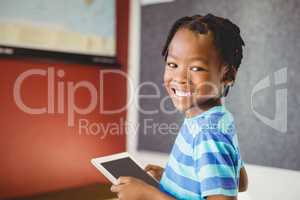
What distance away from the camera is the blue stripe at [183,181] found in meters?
0.77

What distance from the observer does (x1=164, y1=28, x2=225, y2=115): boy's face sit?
81cm

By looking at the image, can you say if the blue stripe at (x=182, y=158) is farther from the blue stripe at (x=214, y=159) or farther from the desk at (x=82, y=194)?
the desk at (x=82, y=194)

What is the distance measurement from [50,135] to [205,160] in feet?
2.52

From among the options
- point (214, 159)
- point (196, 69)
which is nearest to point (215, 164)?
point (214, 159)

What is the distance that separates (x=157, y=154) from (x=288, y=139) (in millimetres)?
489

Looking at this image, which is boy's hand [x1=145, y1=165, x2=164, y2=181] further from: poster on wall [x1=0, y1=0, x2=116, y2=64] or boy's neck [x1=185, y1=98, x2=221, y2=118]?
poster on wall [x1=0, y1=0, x2=116, y2=64]

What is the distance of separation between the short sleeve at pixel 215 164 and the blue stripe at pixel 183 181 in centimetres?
4

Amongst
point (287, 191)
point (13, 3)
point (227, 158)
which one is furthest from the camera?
point (13, 3)

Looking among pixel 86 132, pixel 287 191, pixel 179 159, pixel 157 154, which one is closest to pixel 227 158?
pixel 179 159

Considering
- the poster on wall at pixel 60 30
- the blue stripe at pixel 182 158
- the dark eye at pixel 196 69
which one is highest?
the poster on wall at pixel 60 30

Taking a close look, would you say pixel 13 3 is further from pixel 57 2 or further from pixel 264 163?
pixel 264 163

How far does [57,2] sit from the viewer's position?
4.26ft

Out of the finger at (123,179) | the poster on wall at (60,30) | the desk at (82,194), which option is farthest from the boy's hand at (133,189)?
the poster on wall at (60,30)

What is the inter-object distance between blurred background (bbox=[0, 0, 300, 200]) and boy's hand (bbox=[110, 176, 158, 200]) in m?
0.33
